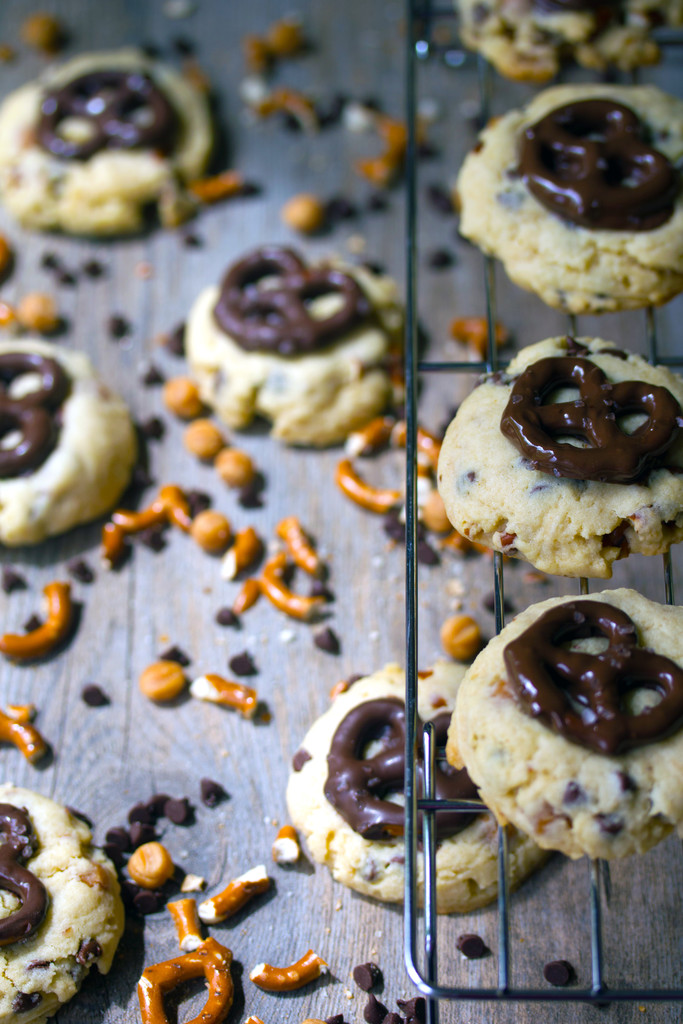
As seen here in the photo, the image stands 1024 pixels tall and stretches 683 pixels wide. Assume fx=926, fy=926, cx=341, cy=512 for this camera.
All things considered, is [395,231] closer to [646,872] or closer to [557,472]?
[557,472]

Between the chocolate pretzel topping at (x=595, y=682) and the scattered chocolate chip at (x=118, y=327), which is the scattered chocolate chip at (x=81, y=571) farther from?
the chocolate pretzel topping at (x=595, y=682)

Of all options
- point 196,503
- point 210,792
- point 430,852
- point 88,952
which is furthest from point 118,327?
point 430,852

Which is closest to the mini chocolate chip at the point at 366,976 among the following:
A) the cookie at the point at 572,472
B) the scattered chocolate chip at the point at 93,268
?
the cookie at the point at 572,472

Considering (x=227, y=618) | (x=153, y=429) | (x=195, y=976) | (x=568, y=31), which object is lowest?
(x=195, y=976)

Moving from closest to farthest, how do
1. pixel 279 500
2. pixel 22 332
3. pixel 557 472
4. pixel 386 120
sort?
1. pixel 557 472
2. pixel 279 500
3. pixel 22 332
4. pixel 386 120

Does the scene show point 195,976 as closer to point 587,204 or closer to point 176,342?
point 176,342

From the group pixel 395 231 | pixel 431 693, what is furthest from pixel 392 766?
pixel 395 231
